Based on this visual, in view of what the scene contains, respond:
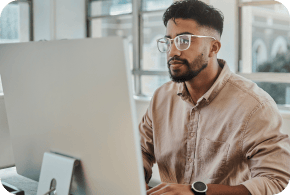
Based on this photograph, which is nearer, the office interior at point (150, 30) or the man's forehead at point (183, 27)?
the man's forehead at point (183, 27)

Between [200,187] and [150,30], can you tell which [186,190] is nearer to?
[200,187]

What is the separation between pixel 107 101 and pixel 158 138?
2.43 ft

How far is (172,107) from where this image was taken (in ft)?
4.59

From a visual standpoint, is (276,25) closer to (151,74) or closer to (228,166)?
(151,74)

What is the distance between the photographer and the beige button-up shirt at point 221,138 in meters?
1.01

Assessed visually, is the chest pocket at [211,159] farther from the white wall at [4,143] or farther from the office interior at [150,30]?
the office interior at [150,30]

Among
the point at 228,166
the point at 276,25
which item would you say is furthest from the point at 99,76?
the point at 276,25

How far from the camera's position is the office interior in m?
2.54

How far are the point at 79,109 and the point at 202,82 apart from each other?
762 millimetres

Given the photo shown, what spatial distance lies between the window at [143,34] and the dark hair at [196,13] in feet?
6.83

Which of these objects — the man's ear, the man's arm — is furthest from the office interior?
the man's arm

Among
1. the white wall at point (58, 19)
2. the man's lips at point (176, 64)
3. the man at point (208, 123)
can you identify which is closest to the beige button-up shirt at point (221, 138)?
the man at point (208, 123)

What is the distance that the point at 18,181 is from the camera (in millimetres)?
1132

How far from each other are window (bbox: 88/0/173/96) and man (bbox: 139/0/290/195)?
82.8 inches
